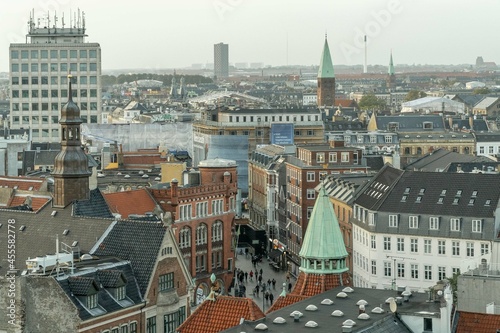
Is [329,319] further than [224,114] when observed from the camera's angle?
No

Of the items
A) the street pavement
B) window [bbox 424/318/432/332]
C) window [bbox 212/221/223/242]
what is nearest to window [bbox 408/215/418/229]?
the street pavement

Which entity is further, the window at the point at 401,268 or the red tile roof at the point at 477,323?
the window at the point at 401,268

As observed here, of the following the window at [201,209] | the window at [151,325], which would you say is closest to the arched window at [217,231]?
the window at [201,209]

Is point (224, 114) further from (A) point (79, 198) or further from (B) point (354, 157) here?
(A) point (79, 198)

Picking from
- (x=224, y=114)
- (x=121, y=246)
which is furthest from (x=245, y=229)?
(x=121, y=246)

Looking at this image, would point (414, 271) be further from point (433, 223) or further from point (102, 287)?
point (102, 287)

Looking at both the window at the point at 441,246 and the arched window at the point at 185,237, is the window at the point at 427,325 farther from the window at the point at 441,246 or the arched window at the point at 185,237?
the arched window at the point at 185,237

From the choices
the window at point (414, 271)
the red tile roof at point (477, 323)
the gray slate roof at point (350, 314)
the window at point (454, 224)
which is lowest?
the window at point (414, 271)
